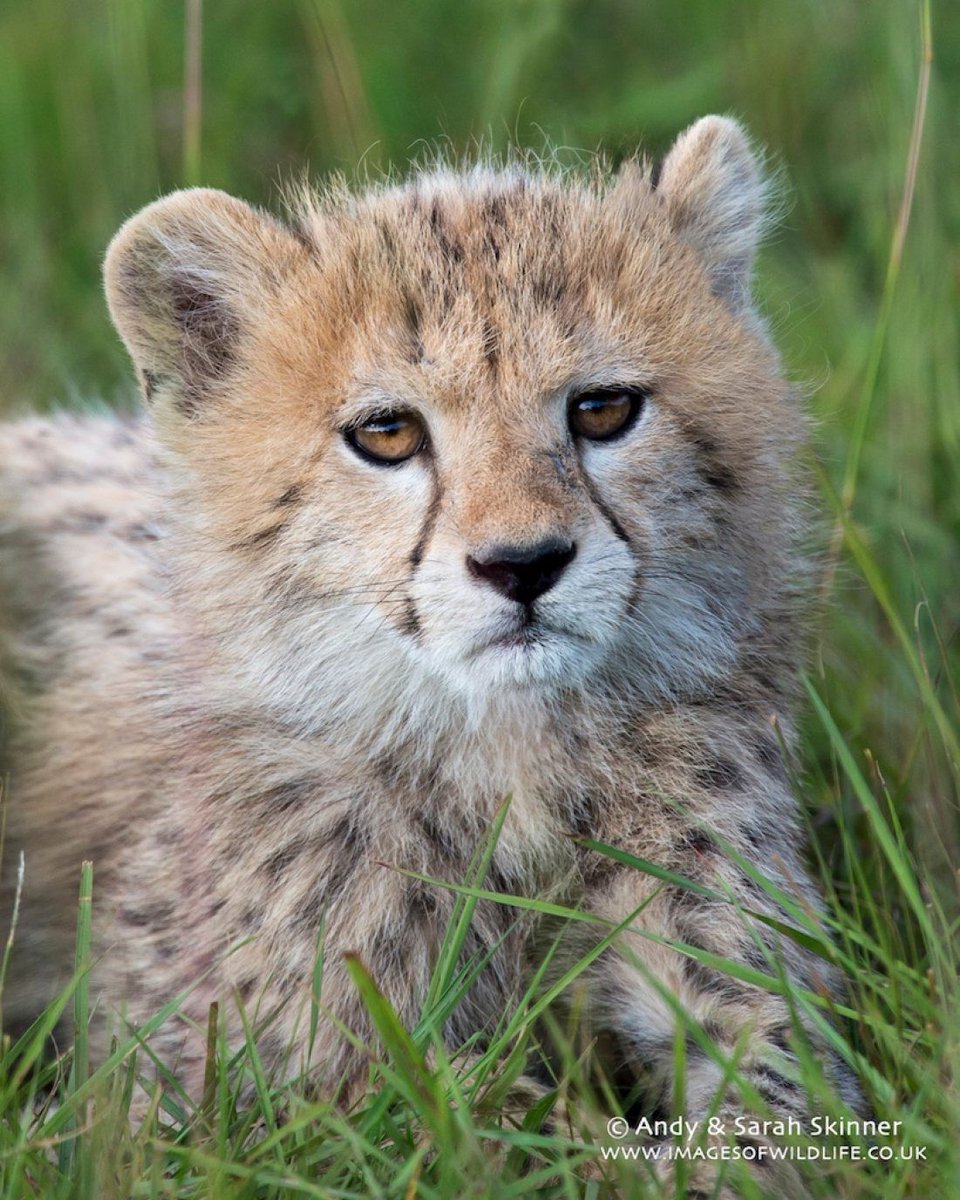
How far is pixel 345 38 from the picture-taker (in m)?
6.48

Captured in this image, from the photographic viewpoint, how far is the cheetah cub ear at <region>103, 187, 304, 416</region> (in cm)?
349

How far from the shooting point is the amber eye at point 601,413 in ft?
10.5

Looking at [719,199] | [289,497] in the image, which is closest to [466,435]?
[289,497]

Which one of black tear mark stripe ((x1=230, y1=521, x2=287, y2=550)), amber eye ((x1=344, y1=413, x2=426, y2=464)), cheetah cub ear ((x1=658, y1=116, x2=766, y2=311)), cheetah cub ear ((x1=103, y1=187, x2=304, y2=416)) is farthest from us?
cheetah cub ear ((x1=658, y1=116, x2=766, y2=311))

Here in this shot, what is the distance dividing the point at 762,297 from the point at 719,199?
1.71 meters

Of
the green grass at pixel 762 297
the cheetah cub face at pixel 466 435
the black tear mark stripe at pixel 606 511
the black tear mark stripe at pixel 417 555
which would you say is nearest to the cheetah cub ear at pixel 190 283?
the cheetah cub face at pixel 466 435

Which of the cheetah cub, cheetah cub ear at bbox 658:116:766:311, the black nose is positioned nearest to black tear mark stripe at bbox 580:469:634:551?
the cheetah cub

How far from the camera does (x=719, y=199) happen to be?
12.3 feet

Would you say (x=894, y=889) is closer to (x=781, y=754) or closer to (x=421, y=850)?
(x=781, y=754)

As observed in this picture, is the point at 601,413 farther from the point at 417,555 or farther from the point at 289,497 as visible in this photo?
the point at 289,497

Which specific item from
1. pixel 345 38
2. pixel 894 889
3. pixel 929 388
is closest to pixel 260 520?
pixel 894 889

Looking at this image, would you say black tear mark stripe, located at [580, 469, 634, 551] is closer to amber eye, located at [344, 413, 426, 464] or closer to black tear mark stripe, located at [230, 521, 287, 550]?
amber eye, located at [344, 413, 426, 464]

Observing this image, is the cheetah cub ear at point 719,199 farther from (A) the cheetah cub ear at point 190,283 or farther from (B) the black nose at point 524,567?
(B) the black nose at point 524,567

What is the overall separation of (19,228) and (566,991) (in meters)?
4.58
